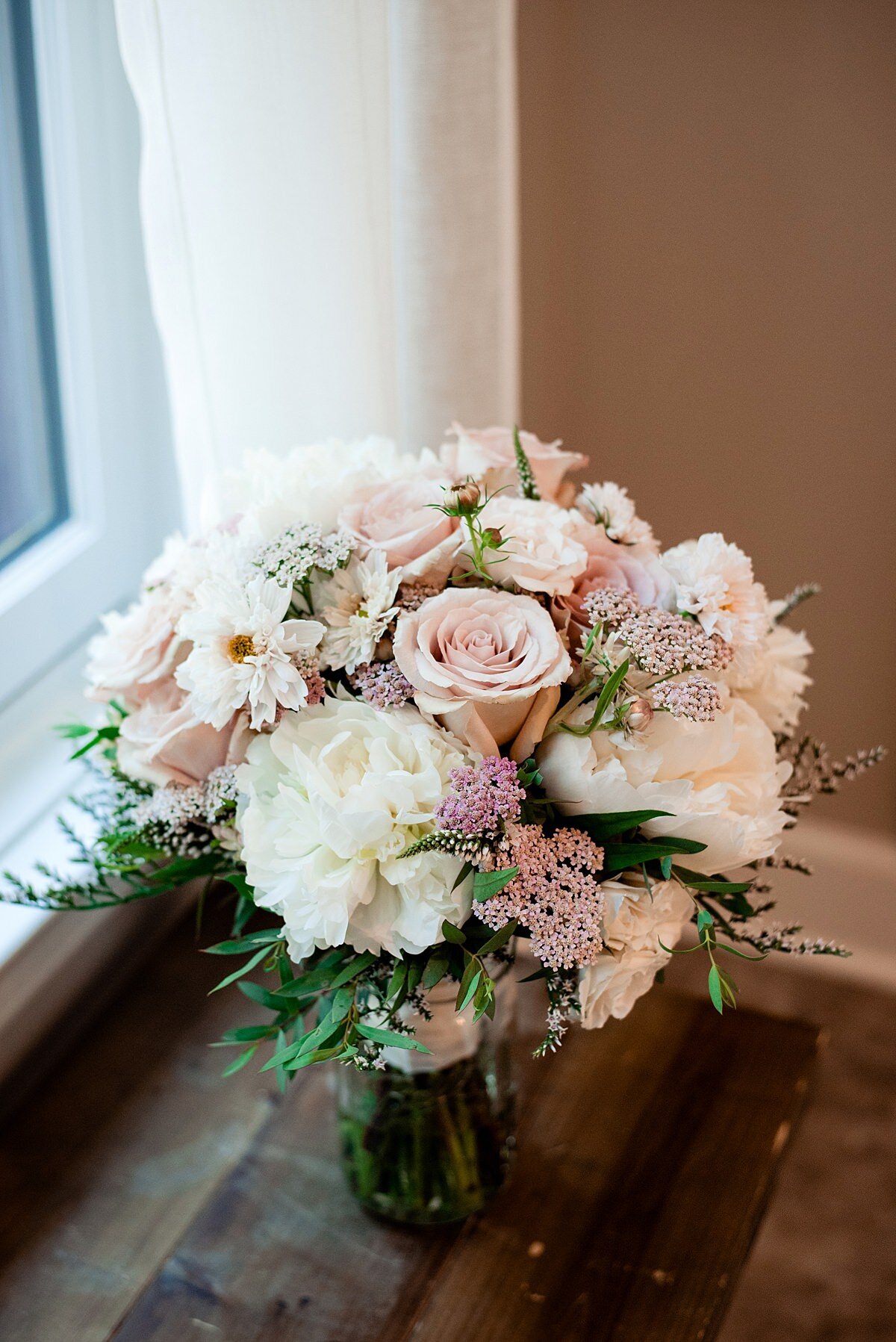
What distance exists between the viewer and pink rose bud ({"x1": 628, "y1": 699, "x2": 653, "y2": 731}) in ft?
2.19

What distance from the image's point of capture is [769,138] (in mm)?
1182

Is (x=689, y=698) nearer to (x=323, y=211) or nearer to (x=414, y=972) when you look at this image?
(x=414, y=972)

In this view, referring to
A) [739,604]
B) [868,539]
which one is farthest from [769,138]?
[739,604]

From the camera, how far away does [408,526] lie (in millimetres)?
719

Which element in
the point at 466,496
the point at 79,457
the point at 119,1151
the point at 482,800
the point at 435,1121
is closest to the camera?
the point at 482,800

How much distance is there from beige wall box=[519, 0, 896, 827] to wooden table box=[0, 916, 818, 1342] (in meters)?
0.56

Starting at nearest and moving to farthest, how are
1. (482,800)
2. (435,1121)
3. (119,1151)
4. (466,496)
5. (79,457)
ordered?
(482,800)
(466,496)
(435,1121)
(119,1151)
(79,457)

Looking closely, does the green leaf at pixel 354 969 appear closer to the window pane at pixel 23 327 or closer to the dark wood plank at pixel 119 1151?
the dark wood plank at pixel 119 1151

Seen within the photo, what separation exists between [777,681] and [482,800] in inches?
11.4

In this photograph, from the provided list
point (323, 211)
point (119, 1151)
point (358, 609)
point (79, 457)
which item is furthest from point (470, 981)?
point (79, 457)

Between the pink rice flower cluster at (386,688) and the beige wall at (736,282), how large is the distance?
0.77 metres

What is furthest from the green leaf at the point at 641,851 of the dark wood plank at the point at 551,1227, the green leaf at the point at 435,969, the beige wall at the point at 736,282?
the beige wall at the point at 736,282

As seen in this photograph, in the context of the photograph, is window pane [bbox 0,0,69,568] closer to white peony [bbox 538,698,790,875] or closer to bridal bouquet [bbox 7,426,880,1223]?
bridal bouquet [bbox 7,426,880,1223]

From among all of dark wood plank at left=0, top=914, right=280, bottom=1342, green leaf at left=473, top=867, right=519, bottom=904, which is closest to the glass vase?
dark wood plank at left=0, top=914, right=280, bottom=1342
